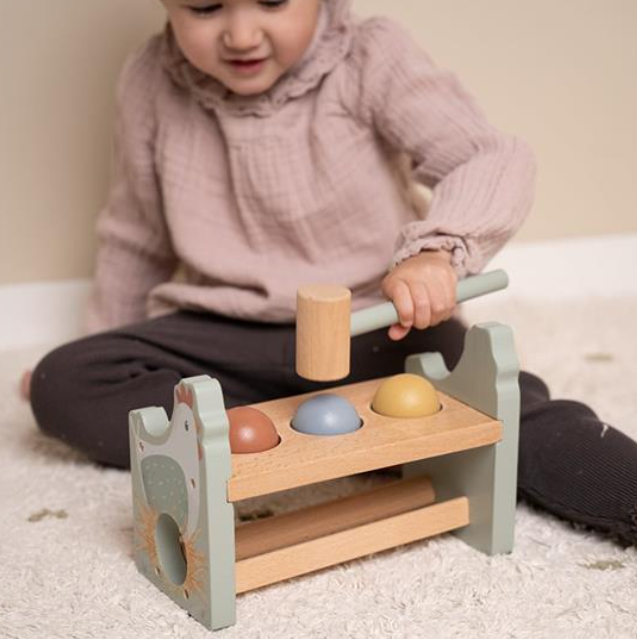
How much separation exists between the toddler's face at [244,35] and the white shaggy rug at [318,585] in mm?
350

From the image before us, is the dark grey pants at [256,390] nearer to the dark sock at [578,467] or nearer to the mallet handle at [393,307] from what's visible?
the dark sock at [578,467]

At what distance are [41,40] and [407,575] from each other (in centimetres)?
74

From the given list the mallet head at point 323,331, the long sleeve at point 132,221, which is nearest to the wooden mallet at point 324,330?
the mallet head at point 323,331

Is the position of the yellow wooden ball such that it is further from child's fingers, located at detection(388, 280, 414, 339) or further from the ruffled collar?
the ruffled collar

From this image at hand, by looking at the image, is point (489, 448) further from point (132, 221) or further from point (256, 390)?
point (132, 221)

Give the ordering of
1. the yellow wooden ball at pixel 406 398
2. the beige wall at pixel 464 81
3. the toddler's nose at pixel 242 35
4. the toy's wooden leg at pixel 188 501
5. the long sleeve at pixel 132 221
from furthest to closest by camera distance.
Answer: the beige wall at pixel 464 81 < the long sleeve at pixel 132 221 < the toddler's nose at pixel 242 35 < the yellow wooden ball at pixel 406 398 < the toy's wooden leg at pixel 188 501

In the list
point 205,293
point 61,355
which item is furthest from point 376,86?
point 61,355

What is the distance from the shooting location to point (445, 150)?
3.12ft

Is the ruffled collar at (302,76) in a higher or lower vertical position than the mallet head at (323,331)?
higher

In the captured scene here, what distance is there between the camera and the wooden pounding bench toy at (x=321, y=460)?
690 mm

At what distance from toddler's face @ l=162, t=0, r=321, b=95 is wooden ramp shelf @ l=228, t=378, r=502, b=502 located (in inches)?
11.8

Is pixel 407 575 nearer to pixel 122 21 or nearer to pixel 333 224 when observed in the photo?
pixel 333 224

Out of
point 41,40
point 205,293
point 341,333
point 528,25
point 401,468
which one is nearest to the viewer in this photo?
point 341,333

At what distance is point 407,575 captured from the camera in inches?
30.4
